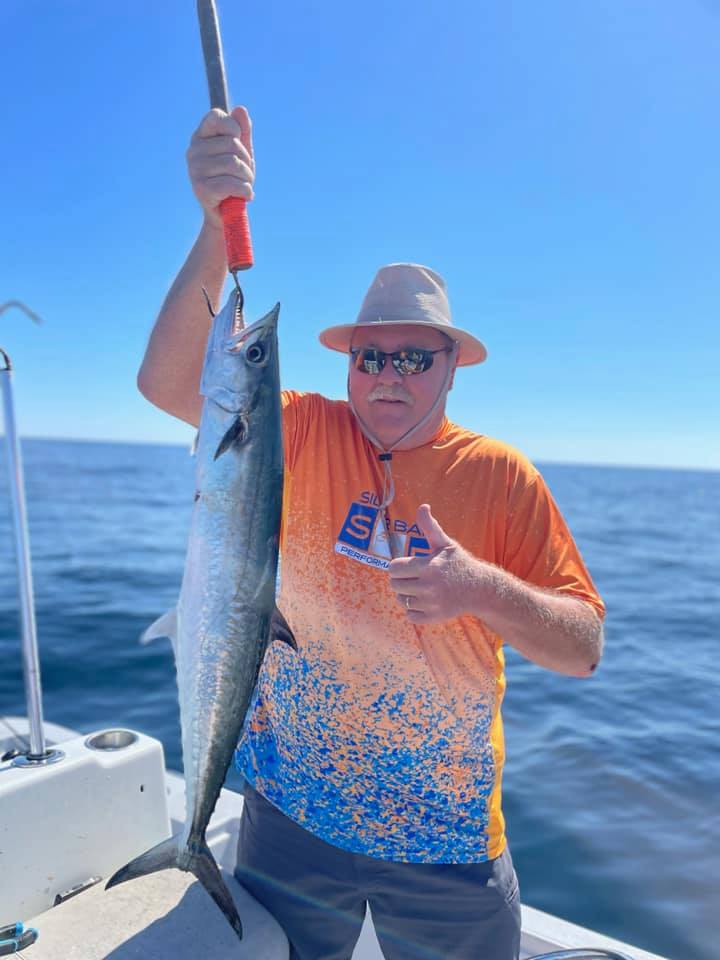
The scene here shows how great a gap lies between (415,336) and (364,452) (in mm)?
501

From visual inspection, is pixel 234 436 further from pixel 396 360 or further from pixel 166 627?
pixel 396 360

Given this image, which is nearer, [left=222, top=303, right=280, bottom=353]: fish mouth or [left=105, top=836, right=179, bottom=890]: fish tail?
[left=222, top=303, right=280, bottom=353]: fish mouth

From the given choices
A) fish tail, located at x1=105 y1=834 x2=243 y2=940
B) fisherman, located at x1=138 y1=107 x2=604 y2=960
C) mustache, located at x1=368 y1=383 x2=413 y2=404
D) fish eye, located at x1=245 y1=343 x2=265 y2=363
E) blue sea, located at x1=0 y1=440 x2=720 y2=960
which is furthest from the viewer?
blue sea, located at x1=0 y1=440 x2=720 y2=960

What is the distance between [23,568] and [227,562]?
1.26m

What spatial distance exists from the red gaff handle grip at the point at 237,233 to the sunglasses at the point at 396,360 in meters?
0.81

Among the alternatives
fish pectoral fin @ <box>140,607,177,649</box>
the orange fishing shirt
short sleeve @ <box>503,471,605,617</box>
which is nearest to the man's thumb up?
the orange fishing shirt

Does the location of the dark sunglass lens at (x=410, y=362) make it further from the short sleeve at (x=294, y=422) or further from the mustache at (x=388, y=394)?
the short sleeve at (x=294, y=422)

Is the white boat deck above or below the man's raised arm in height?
below

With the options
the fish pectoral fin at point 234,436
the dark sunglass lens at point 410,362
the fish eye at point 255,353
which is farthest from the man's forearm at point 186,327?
the dark sunglass lens at point 410,362

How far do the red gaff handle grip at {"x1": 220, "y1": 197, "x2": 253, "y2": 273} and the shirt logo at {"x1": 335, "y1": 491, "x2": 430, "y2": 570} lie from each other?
0.99m

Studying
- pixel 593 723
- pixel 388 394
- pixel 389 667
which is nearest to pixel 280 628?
pixel 389 667

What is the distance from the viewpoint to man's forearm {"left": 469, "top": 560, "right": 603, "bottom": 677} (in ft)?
7.08

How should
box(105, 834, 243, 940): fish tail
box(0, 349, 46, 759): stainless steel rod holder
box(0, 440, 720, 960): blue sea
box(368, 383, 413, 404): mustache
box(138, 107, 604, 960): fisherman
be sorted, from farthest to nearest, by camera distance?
box(0, 440, 720, 960): blue sea < box(0, 349, 46, 759): stainless steel rod holder < box(368, 383, 413, 404): mustache < box(138, 107, 604, 960): fisherman < box(105, 834, 243, 940): fish tail

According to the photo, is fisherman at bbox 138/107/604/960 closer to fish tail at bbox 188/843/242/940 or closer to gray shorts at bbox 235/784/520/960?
gray shorts at bbox 235/784/520/960
